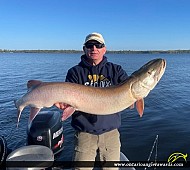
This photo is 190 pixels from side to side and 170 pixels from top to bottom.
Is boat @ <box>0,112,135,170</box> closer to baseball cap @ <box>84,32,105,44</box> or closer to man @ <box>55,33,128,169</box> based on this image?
man @ <box>55,33,128,169</box>

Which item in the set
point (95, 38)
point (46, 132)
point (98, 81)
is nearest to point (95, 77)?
point (98, 81)

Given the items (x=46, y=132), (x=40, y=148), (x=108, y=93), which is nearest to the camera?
(x=108, y=93)

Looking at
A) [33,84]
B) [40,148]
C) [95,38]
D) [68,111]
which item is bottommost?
[40,148]

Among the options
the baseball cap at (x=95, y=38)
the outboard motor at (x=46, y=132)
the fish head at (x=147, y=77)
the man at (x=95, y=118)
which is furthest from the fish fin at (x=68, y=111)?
the outboard motor at (x=46, y=132)

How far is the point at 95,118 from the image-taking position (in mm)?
3393

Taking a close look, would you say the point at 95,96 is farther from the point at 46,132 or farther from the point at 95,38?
the point at 46,132

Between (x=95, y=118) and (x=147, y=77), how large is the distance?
1.03 meters

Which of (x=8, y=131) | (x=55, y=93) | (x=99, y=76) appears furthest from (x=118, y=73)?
(x=8, y=131)

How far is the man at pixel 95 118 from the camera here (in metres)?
3.40

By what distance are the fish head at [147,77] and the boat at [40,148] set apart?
6.22 ft

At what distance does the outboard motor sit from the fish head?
263 centimetres

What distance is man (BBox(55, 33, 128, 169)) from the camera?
3398 mm

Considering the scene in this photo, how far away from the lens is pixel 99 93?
10.5ft

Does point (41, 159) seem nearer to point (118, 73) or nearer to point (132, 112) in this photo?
point (118, 73)
